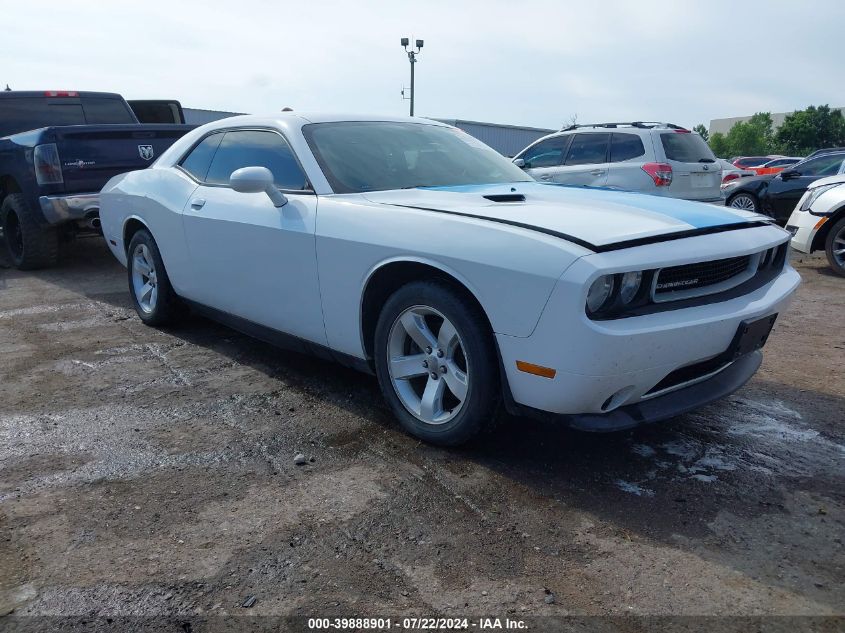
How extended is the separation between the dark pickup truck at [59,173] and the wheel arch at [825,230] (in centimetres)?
Result: 706

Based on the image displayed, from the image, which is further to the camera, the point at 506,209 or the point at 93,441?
the point at 93,441

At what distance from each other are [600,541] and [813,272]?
7.05 meters

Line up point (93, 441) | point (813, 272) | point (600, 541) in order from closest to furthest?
point (600, 541), point (93, 441), point (813, 272)

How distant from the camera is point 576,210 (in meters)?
3.12

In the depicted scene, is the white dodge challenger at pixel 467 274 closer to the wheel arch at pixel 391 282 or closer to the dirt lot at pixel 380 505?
the wheel arch at pixel 391 282

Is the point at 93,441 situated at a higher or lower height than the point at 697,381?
lower

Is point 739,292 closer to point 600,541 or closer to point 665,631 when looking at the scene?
point 600,541

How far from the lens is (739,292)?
310cm

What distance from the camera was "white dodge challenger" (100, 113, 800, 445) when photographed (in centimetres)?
266

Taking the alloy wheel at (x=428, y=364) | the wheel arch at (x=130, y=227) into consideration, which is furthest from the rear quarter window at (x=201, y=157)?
the alloy wheel at (x=428, y=364)

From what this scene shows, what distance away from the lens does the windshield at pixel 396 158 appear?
379cm

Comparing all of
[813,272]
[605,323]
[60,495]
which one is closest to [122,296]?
[60,495]

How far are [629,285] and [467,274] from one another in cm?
62

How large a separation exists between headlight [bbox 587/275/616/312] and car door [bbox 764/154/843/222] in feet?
31.9
